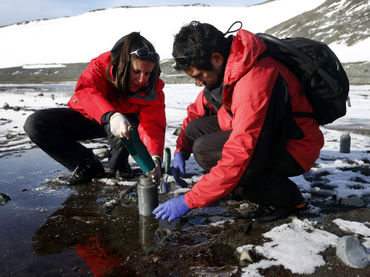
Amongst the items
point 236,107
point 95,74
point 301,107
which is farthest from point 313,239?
point 95,74

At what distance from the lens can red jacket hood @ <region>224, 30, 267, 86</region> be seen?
1.84m

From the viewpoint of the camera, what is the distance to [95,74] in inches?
111

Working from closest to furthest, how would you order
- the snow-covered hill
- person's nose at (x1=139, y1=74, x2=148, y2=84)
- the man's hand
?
1. the man's hand
2. person's nose at (x1=139, y1=74, x2=148, y2=84)
3. the snow-covered hill

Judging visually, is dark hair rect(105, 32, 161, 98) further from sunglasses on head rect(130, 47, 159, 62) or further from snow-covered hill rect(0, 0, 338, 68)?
snow-covered hill rect(0, 0, 338, 68)

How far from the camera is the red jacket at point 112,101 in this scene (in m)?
2.64

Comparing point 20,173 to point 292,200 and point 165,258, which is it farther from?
point 292,200

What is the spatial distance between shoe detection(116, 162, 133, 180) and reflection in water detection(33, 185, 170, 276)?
51cm

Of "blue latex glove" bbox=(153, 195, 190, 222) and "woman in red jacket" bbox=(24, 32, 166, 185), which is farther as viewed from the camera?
"woman in red jacket" bbox=(24, 32, 166, 185)

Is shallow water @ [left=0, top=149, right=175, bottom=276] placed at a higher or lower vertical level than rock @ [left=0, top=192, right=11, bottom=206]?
lower

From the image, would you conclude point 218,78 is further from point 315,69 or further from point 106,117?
point 106,117

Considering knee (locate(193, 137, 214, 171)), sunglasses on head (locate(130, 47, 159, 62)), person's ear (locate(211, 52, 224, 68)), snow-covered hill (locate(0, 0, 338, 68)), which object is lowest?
knee (locate(193, 137, 214, 171))

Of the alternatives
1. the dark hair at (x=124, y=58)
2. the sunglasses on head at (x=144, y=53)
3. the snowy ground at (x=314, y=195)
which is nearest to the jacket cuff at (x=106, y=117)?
the dark hair at (x=124, y=58)

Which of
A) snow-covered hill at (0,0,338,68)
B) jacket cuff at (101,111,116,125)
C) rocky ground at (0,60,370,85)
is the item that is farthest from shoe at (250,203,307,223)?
snow-covered hill at (0,0,338,68)

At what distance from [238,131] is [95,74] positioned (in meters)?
1.53
